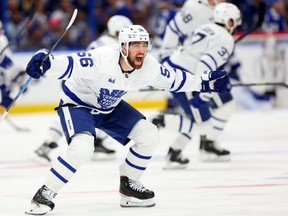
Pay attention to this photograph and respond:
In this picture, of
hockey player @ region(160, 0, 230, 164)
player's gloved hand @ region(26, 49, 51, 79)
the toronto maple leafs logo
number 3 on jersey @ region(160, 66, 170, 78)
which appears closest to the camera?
player's gloved hand @ region(26, 49, 51, 79)

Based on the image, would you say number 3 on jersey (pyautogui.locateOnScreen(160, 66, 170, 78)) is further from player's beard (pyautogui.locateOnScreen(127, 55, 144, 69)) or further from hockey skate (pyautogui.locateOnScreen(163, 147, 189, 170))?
hockey skate (pyautogui.locateOnScreen(163, 147, 189, 170))

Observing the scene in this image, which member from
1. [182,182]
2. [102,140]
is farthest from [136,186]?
[102,140]

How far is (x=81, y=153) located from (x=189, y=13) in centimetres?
354

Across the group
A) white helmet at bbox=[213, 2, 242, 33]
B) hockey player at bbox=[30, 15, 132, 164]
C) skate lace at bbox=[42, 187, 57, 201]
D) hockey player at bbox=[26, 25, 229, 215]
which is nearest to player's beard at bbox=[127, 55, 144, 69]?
hockey player at bbox=[26, 25, 229, 215]

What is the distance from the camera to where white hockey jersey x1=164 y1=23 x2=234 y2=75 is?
721 cm

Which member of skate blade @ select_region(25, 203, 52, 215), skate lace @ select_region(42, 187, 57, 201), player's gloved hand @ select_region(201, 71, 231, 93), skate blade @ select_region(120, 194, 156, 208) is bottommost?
skate blade @ select_region(120, 194, 156, 208)

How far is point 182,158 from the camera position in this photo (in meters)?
7.35

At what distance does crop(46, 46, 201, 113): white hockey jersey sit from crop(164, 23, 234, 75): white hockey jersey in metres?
1.55

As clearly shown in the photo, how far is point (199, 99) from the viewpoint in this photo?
7375 millimetres

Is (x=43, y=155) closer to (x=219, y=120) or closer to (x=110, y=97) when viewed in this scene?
(x=219, y=120)

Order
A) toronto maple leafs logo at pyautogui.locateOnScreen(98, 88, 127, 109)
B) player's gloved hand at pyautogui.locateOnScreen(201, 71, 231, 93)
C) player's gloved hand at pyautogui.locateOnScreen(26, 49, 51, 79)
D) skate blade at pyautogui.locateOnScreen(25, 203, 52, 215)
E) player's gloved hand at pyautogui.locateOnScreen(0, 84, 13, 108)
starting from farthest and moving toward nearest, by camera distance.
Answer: player's gloved hand at pyautogui.locateOnScreen(0, 84, 13, 108) < player's gloved hand at pyautogui.locateOnScreen(201, 71, 231, 93) < toronto maple leafs logo at pyautogui.locateOnScreen(98, 88, 127, 109) < skate blade at pyautogui.locateOnScreen(25, 203, 52, 215) < player's gloved hand at pyautogui.locateOnScreen(26, 49, 51, 79)

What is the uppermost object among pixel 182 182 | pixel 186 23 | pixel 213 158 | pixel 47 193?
pixel 47 193

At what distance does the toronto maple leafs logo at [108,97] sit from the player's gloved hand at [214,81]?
1.68 ft

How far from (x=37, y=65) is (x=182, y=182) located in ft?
6.21
